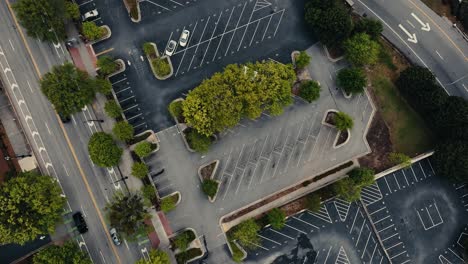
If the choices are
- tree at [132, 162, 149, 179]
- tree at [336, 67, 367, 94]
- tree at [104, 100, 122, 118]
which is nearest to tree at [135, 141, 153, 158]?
tree at [132, 162, 149, 179]

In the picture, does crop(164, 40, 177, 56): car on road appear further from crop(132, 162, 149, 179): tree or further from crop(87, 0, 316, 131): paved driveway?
crop(132, 162, 149, 179): tree

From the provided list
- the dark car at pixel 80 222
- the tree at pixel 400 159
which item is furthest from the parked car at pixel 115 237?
the tree at pixel 400 159

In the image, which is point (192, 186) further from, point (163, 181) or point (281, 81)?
point (281, 81)

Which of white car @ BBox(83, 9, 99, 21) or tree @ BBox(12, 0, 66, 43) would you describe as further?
white car @ BBox(83, 9, 99, 21)

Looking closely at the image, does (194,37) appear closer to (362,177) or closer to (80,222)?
(80,222)

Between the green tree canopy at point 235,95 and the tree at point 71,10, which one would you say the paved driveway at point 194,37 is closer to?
the tree at point 71,10

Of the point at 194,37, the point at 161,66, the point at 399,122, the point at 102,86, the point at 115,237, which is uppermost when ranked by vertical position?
the point at 194,37

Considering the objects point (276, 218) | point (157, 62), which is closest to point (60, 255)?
point (276, 218)
